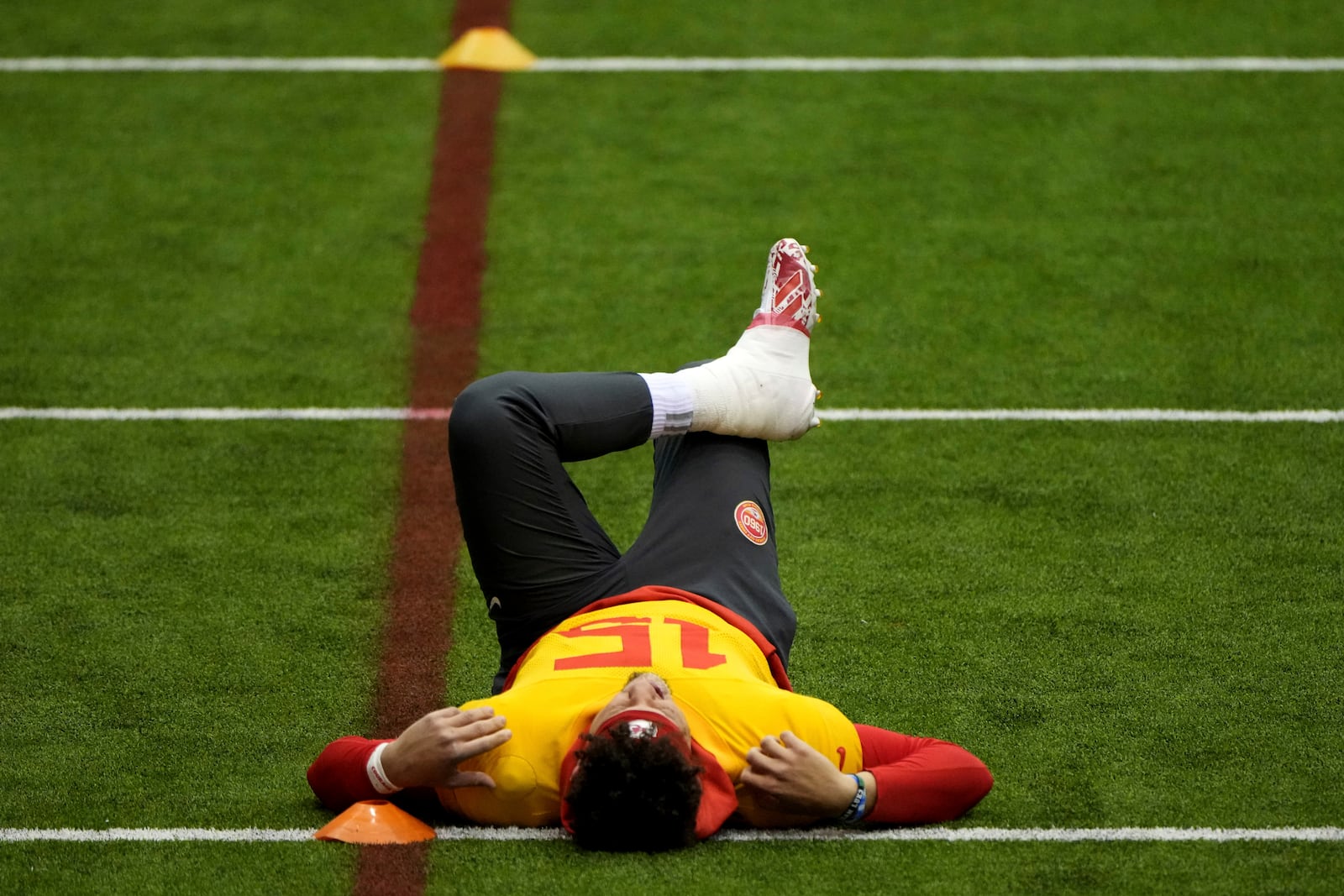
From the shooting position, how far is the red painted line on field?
372cm

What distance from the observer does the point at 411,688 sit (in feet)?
12.4

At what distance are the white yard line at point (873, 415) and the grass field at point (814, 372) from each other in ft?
0.15

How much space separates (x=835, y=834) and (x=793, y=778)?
28 centimetres

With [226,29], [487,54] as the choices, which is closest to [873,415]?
[487,54]

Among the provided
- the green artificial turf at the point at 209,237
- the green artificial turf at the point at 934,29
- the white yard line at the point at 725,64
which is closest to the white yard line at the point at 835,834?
the green artificial turf at the point at 209,237

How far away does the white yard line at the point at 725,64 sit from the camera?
6.64 metres

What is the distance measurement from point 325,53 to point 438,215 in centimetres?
149

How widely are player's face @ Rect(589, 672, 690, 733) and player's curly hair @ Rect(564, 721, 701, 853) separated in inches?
2.4

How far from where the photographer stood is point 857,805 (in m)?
3.07

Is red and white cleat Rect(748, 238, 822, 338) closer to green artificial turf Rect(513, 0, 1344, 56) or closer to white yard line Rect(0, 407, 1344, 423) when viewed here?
white yard line Rect(0, 407, 1344, 423)

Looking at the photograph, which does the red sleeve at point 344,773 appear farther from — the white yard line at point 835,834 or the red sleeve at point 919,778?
the red sleeve at point 919,778

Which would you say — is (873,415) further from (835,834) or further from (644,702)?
(644,702)

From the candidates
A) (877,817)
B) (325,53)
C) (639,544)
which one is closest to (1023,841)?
(877,817)

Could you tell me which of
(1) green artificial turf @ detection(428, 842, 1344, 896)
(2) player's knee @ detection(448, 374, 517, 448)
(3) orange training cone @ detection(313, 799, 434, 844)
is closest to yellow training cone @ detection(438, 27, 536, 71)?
(2) player's knee @ detection(448, 374, 517, 448)
